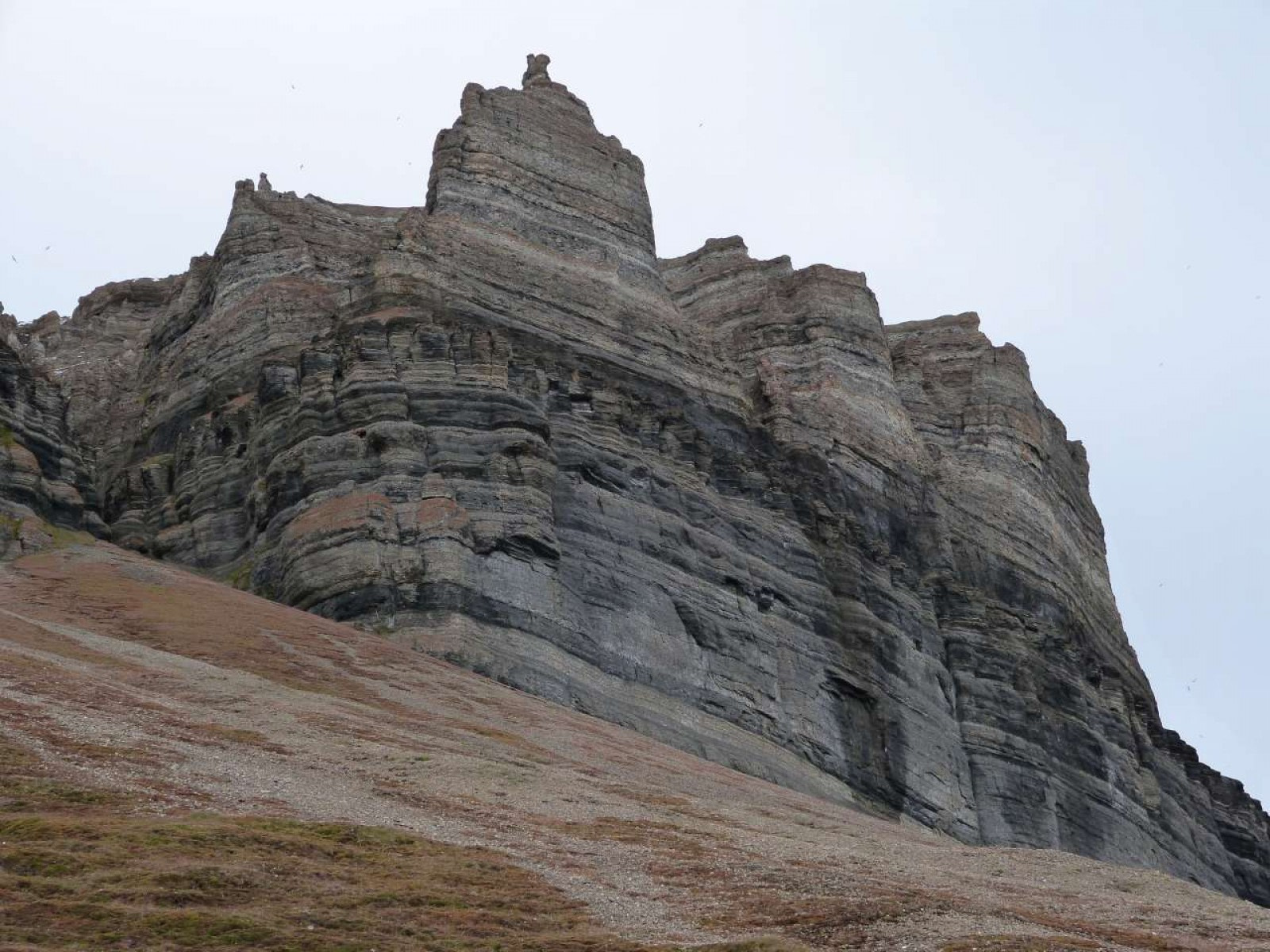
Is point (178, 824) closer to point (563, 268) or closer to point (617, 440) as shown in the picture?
point (617, 440)

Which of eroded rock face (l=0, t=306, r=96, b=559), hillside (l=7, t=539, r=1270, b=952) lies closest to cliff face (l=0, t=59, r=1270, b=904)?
eroded rock face (l=0, t=306, r=96, b=559)

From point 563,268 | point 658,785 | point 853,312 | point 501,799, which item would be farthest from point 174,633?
point 853,312

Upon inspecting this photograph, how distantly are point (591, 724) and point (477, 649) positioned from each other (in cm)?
789

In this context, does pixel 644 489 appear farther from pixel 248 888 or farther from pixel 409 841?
pixel 248 888

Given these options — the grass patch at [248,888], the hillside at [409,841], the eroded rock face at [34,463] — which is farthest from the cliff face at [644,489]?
the grass patch at [248,888]

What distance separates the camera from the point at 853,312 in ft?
A: 432

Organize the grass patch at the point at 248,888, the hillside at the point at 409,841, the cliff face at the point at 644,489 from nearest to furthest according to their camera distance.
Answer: the grass patch at the point at 248,888, the hillside at the point at 409,841, the cliff face at the point at 644,489

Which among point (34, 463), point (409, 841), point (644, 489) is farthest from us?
point (644, 489)

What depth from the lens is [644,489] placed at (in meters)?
102

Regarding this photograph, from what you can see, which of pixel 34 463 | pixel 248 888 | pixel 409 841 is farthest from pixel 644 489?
pixel 248 888

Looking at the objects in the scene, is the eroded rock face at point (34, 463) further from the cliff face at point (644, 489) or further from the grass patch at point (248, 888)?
the grass patch at point (248, 888)

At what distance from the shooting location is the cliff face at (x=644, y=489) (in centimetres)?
→ 9162

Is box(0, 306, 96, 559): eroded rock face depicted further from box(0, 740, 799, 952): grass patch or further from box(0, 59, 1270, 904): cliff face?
box(0, 740, 799, 952): grass patch

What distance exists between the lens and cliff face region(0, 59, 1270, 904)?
9162 cm
